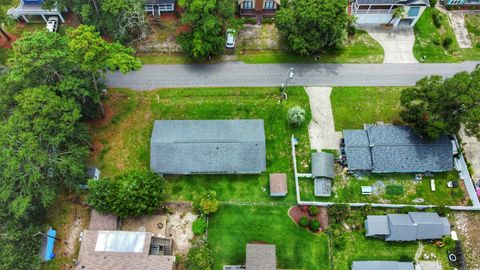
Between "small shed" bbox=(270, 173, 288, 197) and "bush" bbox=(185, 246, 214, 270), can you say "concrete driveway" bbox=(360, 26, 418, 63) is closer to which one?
"small shed" bbox=(270, 173, 288, 197)

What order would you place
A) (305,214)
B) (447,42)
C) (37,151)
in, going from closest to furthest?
(37,151) < (305,214) < (447,42)

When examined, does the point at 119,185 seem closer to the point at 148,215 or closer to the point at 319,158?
the point at 148,215

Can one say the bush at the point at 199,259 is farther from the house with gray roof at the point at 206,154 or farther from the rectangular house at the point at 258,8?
the rectangular house at the point at 258,8

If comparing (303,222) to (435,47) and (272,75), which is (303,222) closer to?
(272,75)

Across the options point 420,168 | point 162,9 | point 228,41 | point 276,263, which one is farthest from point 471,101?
point 162,9

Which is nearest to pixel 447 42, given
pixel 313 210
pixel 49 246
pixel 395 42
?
pixel 395 42

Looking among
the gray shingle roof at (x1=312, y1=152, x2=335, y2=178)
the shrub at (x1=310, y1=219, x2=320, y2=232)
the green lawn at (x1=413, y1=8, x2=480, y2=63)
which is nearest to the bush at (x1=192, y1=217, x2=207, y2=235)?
the shrub at (x1=310, y1=219, x2=320, y2=232)

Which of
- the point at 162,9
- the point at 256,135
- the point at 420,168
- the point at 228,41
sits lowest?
the point at 420,168
